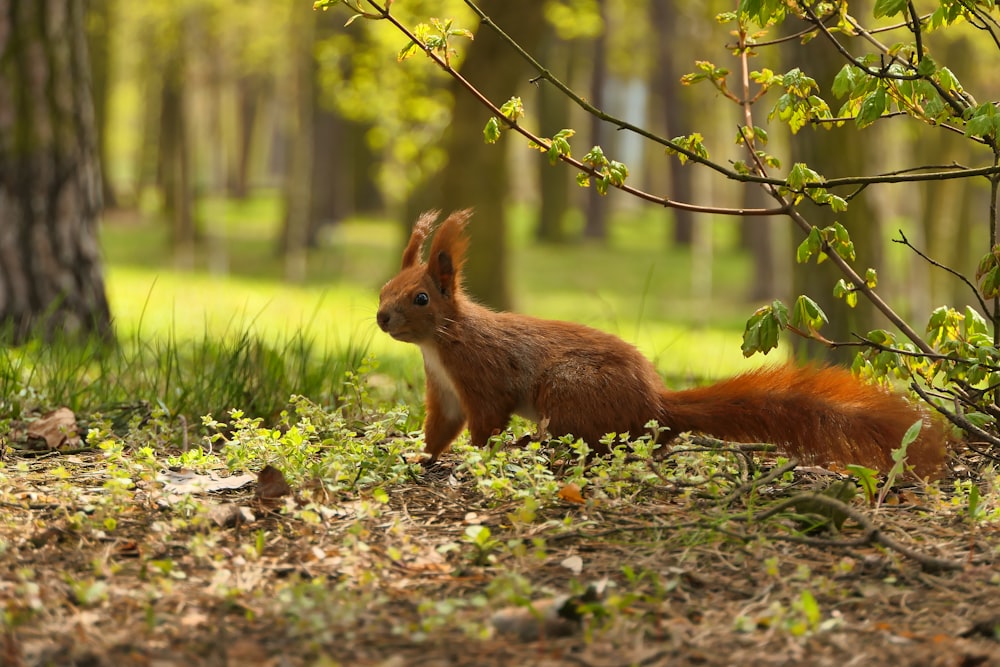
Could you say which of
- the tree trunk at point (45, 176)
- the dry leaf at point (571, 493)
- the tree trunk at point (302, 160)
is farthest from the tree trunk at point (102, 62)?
the dry leaf at point (571, 493)

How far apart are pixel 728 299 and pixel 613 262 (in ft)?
12.1

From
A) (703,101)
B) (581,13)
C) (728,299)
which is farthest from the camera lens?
(703,101)

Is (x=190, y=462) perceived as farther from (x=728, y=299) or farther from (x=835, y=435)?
(x=728, y=299)

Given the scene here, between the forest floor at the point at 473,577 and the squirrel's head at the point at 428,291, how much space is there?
557mm

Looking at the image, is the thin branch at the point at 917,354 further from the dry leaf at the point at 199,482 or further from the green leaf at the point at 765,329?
the dry leaf at the point at 199,482

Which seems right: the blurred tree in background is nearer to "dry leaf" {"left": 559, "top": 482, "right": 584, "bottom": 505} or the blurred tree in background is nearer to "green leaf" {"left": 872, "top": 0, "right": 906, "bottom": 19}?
"green leaf" {"left": 872, "top": 0, "right": 906, "bottom": 19}

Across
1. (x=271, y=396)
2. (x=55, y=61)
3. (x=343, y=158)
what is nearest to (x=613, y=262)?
(x=343, y=158)

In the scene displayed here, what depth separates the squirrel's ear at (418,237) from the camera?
3.71m

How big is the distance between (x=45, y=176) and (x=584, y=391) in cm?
410

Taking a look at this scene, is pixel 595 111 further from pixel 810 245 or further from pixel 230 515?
pixel 230 515

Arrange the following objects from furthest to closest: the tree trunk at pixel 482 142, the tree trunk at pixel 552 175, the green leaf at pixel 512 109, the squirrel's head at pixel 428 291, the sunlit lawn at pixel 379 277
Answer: the tree trunk at pixel 552 175 → the sunlit lawn at pixel 379 277 → the tree trunk at pixel 482 142 → the squirrel's head at pixel 428 291 → the green leaf at pixel 512 109

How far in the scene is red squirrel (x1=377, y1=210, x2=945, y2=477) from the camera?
3.28m

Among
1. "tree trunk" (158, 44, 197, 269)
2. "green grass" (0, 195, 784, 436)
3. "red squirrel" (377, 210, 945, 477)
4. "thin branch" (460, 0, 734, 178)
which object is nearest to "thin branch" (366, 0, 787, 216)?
"thin branch" (460, 0, 734, 178)

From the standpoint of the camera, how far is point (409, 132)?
55.6ft
